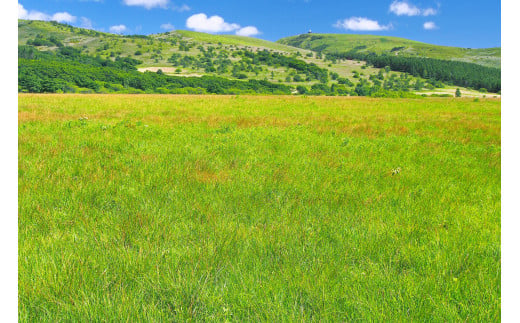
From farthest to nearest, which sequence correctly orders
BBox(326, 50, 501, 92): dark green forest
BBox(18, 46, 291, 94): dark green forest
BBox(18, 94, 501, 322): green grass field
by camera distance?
BBox(326, 50, 501, 92): dark green forest, BBox(18, 46, 291, 94): dark green forest, BBox(18, 94, 501, 322): green grass field

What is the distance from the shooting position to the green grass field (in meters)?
2.33

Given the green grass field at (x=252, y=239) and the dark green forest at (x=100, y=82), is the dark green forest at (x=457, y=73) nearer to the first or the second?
the dark green forest at (x=100, y=82)

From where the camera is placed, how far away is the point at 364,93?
118m

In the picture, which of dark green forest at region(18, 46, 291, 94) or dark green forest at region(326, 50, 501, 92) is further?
dark green forest at region(326, 50, 501, 92)

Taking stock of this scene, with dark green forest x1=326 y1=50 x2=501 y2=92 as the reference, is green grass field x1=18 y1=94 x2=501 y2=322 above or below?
below

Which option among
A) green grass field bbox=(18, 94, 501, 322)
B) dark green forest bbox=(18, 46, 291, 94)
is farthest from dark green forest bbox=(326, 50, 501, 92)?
green grass field bbox=(18, 94, 501, 322)

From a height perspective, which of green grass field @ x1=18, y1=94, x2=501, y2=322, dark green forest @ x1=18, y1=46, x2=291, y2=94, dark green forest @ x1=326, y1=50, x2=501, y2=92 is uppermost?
dark green forest @ x1=326, y1=50, x2=501, y2=92

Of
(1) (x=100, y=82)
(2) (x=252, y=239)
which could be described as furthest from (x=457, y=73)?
(2) (x=252, y=239)

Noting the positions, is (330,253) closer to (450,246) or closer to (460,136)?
(450,246)

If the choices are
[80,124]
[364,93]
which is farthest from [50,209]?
[364,93]

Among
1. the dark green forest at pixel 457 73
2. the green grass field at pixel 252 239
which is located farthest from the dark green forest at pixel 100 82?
the dark green forest at pixel 457 73

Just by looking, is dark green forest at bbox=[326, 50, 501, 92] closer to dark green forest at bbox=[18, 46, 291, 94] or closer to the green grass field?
dark green forest at bbox=[18, 46, 291, 94]

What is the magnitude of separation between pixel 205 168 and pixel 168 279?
13.0 ft
